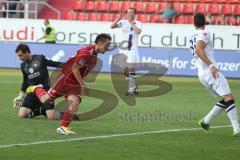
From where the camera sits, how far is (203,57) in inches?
536

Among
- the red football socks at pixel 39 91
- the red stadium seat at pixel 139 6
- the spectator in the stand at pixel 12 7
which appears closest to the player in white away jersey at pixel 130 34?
the red football socks at pixel 39 91

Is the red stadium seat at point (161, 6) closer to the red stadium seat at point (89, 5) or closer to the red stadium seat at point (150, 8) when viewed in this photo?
the red stadium seat at point (150, 8)

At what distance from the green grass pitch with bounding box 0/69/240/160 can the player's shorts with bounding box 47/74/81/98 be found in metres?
0.65

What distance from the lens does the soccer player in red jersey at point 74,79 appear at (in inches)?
529

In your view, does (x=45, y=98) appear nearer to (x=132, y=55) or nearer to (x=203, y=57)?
(x=203, y=57)

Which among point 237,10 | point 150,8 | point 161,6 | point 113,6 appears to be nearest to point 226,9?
point 237,10

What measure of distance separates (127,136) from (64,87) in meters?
1.51

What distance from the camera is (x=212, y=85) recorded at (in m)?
13.9

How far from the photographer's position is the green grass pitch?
11375 mm

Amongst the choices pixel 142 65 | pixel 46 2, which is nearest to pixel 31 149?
pixel 142 65

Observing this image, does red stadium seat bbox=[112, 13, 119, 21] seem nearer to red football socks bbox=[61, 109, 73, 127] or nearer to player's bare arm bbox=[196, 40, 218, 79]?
player's bare arm bbox=[196, 40, 218, 79]

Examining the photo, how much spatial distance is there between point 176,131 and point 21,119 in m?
3.20

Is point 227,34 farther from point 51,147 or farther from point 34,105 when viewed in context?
point 51,147

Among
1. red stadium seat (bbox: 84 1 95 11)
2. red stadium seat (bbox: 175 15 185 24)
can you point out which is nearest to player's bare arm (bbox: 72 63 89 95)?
red stadium seat (bbox: 175 15 185 24)
